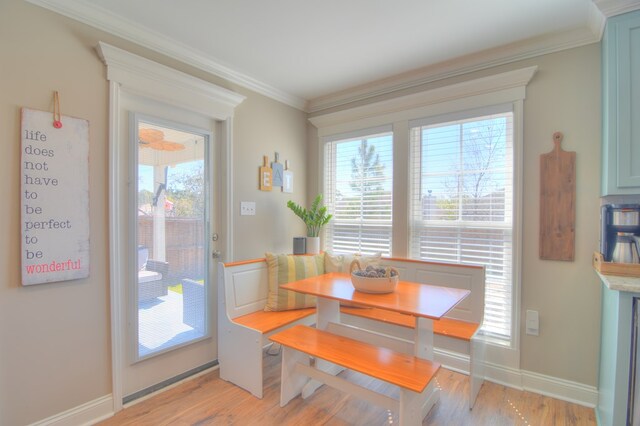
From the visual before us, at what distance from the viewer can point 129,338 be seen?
2133 millimetres

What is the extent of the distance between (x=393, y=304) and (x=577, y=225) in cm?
152

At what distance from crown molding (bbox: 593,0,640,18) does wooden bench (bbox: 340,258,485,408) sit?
1762 mm

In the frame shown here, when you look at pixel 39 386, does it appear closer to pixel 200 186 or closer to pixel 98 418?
pixel 98 418

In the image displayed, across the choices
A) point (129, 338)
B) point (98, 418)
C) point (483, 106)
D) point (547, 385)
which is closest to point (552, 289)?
point (547, 385)

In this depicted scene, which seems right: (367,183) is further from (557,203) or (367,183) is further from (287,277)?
(557,203)

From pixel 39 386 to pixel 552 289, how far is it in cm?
334

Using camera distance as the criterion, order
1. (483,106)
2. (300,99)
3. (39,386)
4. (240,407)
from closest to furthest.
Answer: (39,386) → (240,407) → (483,106) → (300,99)

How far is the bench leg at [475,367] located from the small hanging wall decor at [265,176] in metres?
2.16

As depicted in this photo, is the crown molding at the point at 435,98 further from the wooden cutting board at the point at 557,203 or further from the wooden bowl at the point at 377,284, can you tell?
the wooden bowl at the point at 377,284

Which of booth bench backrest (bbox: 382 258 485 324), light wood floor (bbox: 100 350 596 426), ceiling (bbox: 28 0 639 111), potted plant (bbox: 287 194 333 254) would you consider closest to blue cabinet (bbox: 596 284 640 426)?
light wood floor (bbox: 100 350 596 426)

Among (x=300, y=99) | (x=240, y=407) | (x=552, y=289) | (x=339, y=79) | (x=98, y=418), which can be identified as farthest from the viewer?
(x=300, y=99)

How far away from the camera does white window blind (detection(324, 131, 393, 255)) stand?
3.08 m

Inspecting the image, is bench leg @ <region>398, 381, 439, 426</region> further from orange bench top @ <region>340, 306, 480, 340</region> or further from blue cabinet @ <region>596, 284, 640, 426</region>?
blue cabinet @ <region>596, 284, 640, 426</region>

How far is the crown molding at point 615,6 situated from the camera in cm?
172
